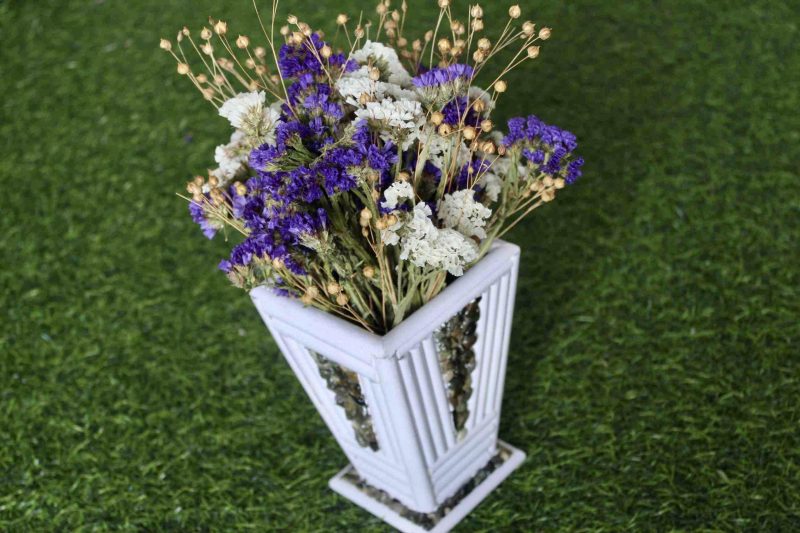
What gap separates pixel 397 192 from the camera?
1031 mm

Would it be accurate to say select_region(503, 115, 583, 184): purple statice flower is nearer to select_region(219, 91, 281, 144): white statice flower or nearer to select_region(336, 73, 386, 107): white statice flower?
select_region(336, 73, 386, 107): white statice flower

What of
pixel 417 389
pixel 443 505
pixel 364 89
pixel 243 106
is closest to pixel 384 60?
pixel 364 89

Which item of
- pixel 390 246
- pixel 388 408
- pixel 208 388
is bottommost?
pixel 208 388

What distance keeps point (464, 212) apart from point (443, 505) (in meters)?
0.62

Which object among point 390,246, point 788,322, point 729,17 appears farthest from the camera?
point 729,17

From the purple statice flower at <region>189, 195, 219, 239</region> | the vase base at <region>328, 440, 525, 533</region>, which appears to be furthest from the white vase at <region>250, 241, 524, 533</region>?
the purple statice flower at <region>189, 195, 219, 239</region>

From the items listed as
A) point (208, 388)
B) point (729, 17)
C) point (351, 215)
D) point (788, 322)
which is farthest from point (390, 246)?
point (729, 17)

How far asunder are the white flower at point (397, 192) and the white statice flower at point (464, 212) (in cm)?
8

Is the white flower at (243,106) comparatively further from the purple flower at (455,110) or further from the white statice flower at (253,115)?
the purple flower at (455,110)

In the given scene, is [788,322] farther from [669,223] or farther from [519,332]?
[519,332]

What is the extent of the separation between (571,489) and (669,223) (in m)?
0.76

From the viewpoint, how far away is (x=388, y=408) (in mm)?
1207

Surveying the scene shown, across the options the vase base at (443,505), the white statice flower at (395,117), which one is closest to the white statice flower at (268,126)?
the white statice flower at (395,117)

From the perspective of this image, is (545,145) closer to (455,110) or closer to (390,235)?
(455,110)
